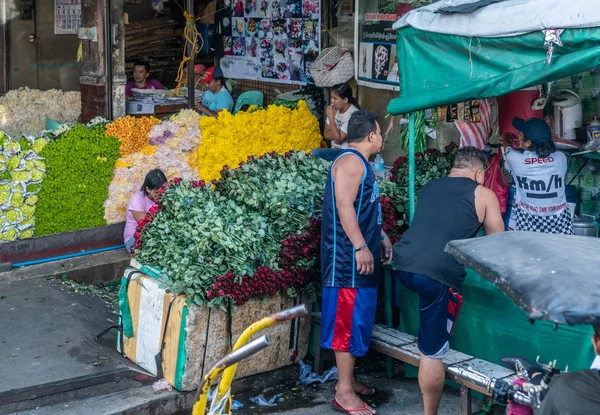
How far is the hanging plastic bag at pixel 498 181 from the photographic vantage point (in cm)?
723

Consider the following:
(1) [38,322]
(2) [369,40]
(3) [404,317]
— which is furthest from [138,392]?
(2) [369,40]

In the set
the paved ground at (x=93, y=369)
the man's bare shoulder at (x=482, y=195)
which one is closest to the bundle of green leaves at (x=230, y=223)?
the paved ground at (x=93, y=369)

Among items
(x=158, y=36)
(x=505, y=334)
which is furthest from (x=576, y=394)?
(x=158, y=36)

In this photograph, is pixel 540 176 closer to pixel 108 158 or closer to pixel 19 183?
pixel 108 158

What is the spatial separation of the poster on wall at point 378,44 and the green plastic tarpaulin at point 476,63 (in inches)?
115

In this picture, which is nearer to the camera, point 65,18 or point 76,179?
point 76,179

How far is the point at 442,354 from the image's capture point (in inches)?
213

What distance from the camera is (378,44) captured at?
939 cm

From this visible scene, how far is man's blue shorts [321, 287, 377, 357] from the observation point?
5824 millimetres

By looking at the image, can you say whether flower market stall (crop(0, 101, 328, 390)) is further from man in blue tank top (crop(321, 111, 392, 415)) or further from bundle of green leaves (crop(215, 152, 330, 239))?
man in blue tank top (crop(321, 111, 392, 415))

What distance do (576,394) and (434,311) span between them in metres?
2.05

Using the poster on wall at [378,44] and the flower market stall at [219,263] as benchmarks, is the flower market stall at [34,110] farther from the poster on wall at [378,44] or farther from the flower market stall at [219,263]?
the poster on wall at [378,44]

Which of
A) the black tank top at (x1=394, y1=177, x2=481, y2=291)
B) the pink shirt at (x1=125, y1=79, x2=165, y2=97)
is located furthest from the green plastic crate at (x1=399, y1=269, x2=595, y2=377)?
the pink shirt at (x1=125, y1=79, x2=165, y2=97)

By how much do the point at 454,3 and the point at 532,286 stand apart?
11.2 ft
